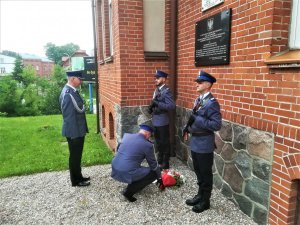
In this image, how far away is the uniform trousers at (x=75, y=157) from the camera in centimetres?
443

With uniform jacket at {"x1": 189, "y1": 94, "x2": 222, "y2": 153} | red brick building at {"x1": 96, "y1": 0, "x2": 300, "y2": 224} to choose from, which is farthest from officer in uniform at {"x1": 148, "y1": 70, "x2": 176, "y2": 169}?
uniform jacket at {"x1": 189, "y1": 94, "x2": 222, "y2": 153}

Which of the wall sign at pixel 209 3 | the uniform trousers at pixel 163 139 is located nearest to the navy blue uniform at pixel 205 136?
the uniform trousers at pixel 163 139

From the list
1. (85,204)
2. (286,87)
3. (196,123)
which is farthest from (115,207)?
(286,87)

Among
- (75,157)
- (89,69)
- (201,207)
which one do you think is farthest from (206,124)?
(89,69)

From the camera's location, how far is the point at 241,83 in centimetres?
348

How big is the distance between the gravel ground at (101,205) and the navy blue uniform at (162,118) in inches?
25.0

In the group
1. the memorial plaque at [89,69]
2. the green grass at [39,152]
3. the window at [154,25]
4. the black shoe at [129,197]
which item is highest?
the window at [154,25]

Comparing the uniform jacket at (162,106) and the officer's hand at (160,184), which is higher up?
the uniform jacket at (162,106)

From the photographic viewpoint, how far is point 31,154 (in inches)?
255

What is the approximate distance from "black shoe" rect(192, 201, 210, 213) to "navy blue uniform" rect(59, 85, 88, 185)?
7.09 ft

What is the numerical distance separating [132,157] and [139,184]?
46cm

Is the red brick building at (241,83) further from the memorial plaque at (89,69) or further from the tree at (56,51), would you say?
the tree at (56,51)

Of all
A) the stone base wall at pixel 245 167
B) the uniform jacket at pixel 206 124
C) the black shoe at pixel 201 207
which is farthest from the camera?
the black shoe at pixel 201 207

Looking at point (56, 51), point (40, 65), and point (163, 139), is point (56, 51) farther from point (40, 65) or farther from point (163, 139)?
point (163, 139)
